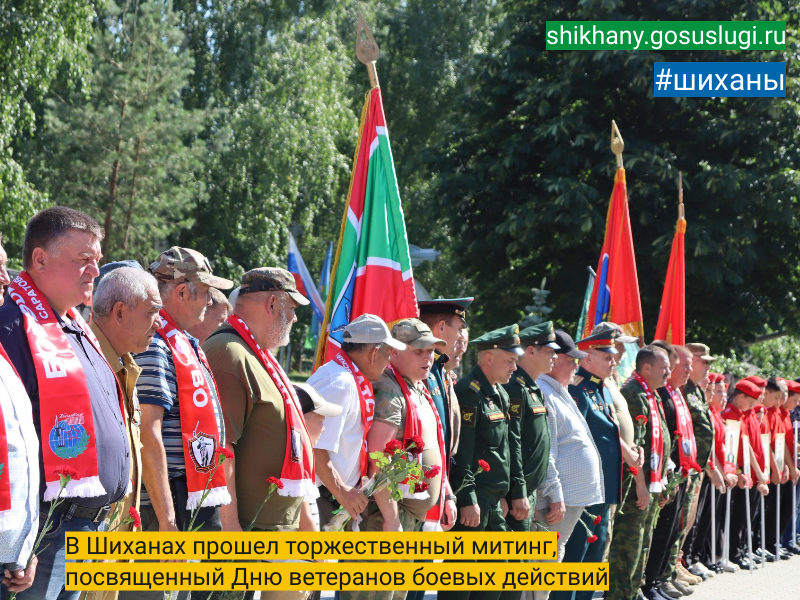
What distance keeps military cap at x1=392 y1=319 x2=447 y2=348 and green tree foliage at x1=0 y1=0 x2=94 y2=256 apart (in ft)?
35.0

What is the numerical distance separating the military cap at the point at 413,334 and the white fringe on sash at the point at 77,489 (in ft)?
7.95

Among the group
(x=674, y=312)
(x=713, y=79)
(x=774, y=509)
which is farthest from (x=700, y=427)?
(x=713, y=79)

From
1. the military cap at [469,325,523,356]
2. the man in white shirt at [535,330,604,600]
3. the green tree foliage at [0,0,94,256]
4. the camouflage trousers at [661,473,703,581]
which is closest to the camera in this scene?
the military cap at [469,325,523,356]

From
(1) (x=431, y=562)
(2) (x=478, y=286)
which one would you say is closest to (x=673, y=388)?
(1) (x=431, y=562)

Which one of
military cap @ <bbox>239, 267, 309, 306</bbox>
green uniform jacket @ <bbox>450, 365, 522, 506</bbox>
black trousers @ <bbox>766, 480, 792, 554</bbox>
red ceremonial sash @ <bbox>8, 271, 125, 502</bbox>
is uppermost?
military cap @ <bbox>239, 267, 309, 306</bbox>

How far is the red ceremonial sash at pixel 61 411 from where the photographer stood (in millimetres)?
3420

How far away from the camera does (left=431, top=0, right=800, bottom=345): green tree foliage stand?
17344 mm

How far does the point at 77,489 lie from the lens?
3441 mm

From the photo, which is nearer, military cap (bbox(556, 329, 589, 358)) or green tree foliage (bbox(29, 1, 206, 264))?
military cap (bbox(556, 329, 589, 358))

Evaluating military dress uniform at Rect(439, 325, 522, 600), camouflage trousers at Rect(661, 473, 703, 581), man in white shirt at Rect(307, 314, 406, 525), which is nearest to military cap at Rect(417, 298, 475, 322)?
military dress uniform at Rect(439, 325, 522, 600)

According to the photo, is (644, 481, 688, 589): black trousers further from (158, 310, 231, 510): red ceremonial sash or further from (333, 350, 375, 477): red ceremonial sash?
(158, 310, 231, 510): red ceremonial sash

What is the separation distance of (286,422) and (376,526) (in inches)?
41.0

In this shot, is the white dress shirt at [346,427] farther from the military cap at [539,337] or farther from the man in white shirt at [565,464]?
the man in white shirt at [565,464]

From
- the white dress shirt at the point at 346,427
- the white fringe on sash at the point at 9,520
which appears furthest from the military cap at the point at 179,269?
the white fringe on sash at the point at 9,520
